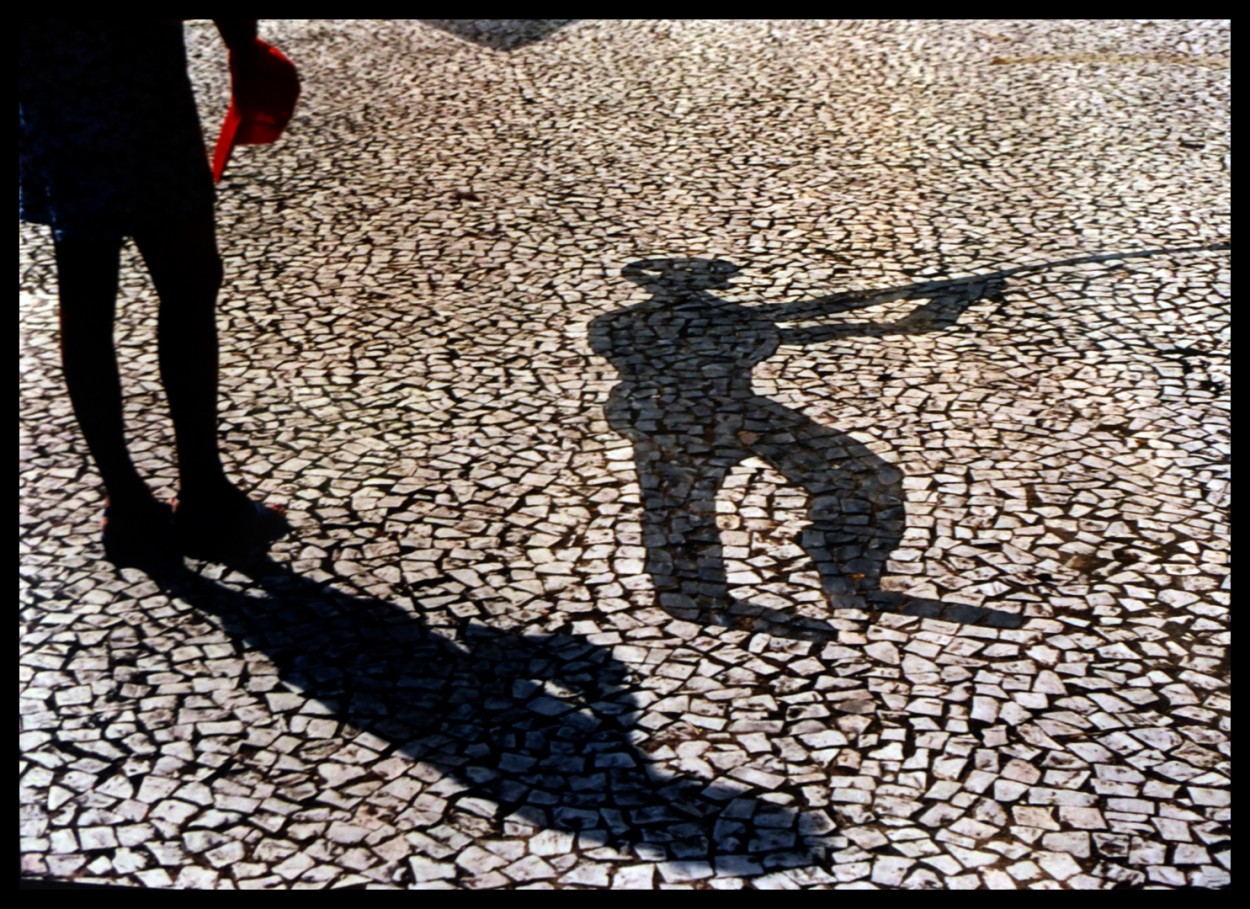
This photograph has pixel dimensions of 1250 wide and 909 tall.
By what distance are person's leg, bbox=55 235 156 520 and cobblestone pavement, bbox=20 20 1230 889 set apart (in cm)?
25

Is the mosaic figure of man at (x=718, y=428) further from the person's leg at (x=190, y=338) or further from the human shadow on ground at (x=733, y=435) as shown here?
the person's leg at (x=190, y=338)

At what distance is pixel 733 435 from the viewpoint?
391 centimetres

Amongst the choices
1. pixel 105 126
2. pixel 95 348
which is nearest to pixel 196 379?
pixel 95 348

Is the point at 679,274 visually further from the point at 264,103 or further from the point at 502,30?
the point at 502,30

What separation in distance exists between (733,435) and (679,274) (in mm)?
1194

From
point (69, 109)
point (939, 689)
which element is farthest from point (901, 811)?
point (69, 109)

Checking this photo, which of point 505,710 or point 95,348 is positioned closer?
point 505,710

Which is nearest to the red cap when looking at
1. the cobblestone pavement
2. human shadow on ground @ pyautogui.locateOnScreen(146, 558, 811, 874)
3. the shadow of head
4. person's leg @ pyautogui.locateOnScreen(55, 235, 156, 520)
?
person's leg @ pyautogui.locateOnScreen(55, 235, 156, 520)

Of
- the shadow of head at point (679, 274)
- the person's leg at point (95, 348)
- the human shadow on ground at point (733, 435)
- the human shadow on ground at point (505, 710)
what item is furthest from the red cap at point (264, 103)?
the shadow of head at point (679, 274)

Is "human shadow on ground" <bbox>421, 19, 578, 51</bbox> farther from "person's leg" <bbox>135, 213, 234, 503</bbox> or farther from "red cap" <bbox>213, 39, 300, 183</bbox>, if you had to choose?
"person's leg" <bbox>135, 213, 234, 503</bbox>

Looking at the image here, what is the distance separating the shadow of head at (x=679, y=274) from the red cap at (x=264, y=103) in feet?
5.62

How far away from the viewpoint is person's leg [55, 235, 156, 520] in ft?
10.5

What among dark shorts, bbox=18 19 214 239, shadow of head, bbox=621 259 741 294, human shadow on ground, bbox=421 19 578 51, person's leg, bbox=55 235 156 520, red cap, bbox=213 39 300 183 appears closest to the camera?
dark shorts, bbox=18 19 214 239

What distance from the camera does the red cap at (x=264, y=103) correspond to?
331 cm
